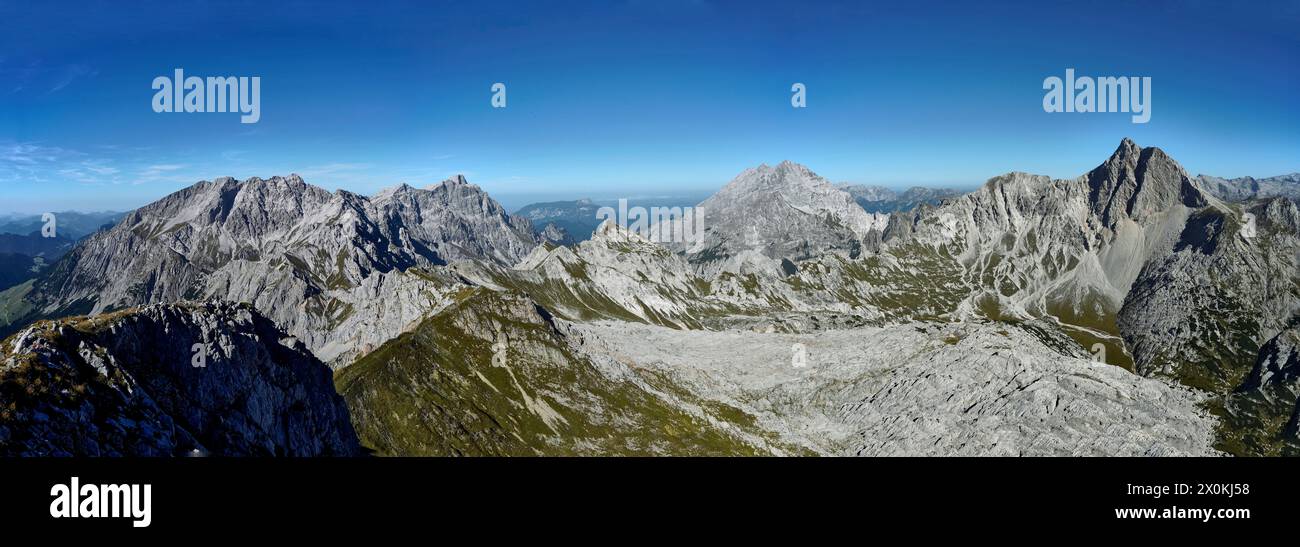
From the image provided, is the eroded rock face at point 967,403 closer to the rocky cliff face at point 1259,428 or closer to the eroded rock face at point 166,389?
the rocky cliff face at point 1259,428

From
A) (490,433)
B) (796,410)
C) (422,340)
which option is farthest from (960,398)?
(422,340)

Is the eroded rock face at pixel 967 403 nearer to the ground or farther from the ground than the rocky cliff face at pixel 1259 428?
farther from the ground

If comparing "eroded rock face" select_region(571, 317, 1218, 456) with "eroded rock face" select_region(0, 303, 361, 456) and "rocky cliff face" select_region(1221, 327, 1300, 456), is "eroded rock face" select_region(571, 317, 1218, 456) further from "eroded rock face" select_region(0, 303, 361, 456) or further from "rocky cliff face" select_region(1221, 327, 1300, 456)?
"eroded rock face" select_region(0, 303, 361, 456)

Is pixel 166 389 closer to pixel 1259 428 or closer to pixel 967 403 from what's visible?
pixel 967 403

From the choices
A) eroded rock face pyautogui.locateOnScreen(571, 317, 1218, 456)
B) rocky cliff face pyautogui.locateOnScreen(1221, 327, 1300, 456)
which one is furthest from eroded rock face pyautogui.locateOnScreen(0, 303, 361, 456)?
rocky cliff face pyautogui.locateOnScreen(1221, 327, 1300, 456)

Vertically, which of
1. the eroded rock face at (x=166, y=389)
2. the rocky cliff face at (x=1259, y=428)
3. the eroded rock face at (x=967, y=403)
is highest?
the eroded rock face at (x=166, y=389)

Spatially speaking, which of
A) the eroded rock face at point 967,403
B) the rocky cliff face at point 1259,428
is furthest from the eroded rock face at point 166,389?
the rocky cliff face at point 1259,428

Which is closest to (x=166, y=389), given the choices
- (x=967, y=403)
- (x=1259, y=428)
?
(x=967, y=403)
